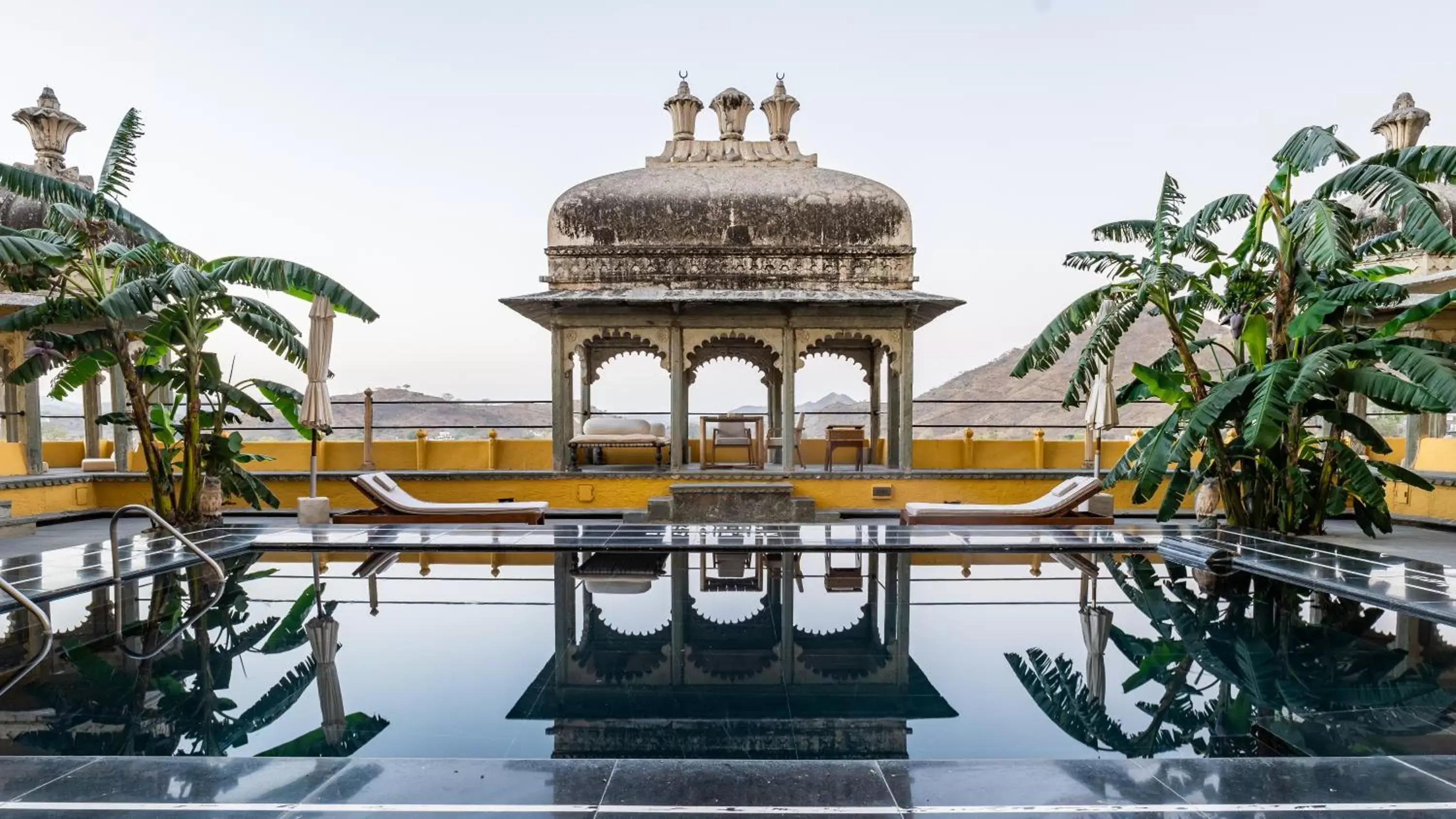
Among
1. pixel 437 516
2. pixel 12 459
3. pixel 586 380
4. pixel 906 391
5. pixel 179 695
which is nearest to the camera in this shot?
pixel 179 695

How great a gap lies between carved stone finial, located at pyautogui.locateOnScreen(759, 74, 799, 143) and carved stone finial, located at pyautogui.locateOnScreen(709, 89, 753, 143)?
→ 17.1 inches

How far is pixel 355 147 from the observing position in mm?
20641

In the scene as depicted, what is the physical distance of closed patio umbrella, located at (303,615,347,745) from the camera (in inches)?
137

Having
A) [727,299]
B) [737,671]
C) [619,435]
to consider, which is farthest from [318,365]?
[737,671]

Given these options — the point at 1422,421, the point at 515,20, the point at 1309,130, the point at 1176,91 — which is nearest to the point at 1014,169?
the point at 1176,91

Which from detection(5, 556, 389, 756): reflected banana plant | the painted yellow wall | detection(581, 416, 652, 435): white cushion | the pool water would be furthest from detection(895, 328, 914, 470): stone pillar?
the painted yellow wall

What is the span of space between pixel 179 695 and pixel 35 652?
1202mm

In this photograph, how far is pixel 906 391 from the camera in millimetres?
13594

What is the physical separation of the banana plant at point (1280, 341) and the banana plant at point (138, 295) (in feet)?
28.2

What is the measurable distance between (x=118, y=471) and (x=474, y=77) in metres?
11.9

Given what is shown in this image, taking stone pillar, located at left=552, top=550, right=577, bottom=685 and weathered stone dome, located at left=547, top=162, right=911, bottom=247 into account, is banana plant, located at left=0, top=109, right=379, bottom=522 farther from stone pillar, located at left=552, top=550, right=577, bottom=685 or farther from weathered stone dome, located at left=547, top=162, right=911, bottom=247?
weathered stone dome, located at left=547, top=162, right=911, bottom=247

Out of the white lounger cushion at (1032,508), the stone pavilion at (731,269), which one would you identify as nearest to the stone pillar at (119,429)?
the stone pavilion at (731,269)

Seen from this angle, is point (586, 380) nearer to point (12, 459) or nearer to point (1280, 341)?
point (12, 459)

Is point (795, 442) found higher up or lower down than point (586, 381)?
lower down
